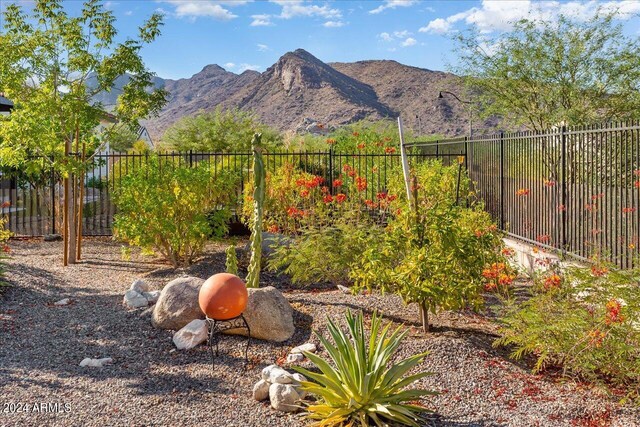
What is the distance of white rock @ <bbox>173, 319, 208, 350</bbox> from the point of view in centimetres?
609

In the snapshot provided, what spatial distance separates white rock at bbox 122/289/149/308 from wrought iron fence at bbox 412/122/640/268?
516 centimetres

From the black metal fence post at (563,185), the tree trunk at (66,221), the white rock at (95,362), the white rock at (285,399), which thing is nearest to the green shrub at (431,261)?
the white rock at (285,399)

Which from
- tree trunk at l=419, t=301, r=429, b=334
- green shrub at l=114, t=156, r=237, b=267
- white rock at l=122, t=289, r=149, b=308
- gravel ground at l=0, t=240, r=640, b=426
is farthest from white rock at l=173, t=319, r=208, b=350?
green shrub at l=114, t=156, r=237, b=267

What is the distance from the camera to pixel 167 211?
10055mm

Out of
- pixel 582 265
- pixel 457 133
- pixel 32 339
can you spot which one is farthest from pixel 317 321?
pixel 457 133

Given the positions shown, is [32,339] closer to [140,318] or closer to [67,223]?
[140,318]

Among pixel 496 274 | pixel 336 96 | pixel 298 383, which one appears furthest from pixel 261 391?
pixel 336 96

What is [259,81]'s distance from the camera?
6581 centimetres

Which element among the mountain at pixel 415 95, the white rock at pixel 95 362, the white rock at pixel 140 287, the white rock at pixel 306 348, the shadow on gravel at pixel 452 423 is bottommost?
the shadow on gravel at pixel 452 423

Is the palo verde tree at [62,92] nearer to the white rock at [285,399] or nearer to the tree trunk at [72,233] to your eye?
the tree trunk at [72,233]

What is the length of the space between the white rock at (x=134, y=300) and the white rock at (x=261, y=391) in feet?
9.28

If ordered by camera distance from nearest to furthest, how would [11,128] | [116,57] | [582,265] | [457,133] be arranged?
[582,265] < [11,128] < [116,57] < [457,133]

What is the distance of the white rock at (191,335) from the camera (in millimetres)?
6090

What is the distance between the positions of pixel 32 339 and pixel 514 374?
15.6 feet
